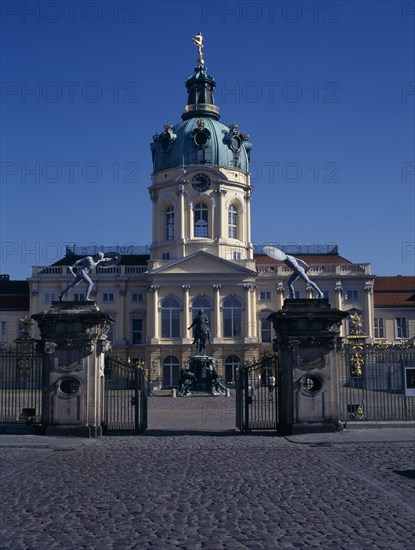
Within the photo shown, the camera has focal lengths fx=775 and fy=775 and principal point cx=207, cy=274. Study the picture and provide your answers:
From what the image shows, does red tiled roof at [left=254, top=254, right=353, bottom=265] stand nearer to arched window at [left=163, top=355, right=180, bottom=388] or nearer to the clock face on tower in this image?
the clock face on tower

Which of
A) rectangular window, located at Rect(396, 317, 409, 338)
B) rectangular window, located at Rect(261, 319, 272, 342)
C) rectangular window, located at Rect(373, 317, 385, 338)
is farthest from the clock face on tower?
rectangular window, located at Rect(396, 317, 409, 338)

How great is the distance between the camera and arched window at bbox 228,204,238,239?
77.6 metres

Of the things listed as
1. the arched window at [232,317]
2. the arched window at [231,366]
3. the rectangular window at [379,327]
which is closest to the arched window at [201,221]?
the arched window at [232,317]

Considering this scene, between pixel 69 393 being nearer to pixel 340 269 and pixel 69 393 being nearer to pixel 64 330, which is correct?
pixel 64 330

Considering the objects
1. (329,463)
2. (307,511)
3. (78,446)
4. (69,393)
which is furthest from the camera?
(69,393)

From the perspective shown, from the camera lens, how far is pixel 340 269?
257 ft

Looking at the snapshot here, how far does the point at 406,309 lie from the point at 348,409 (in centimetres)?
5984

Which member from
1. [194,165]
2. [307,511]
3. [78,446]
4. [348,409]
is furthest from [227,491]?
[194,165]

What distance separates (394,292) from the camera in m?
81.7

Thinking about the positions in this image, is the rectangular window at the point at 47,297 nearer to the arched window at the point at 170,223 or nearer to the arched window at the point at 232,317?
the arched window at the point at 170,223

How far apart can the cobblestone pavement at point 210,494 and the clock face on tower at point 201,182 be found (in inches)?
2266

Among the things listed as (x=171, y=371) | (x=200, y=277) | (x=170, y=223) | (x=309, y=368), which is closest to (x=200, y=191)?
(x=170, y=223)

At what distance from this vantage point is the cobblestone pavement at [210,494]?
912 centimetres

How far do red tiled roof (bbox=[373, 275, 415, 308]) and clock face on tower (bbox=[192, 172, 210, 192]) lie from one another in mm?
21447
